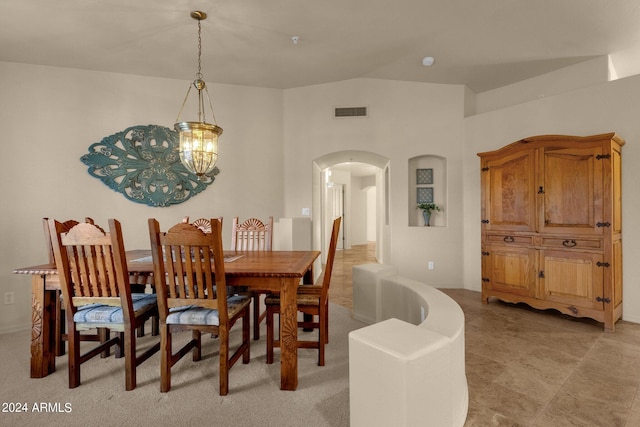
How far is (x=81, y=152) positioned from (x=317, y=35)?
310 centimetres

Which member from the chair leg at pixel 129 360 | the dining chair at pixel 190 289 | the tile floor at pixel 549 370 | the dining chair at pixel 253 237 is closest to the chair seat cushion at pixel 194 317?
the dining chair at pixel 190 289

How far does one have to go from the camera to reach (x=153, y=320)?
288cm

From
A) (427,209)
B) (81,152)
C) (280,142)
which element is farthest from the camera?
(280,142)

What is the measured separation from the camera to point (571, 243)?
3.11 m

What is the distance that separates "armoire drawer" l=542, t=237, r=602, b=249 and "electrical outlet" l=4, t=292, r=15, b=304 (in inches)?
225

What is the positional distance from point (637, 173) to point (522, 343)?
2144 millimetres

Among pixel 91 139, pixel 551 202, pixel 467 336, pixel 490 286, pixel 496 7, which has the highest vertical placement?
pixel 496 7

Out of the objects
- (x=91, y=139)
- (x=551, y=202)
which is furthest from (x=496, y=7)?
(x=91, y=139)

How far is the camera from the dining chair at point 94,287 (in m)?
1.94

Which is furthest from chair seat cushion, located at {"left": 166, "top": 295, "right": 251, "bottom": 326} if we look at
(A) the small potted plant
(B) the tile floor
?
(A) the small potted plant

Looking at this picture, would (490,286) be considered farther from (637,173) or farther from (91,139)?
(91,139)

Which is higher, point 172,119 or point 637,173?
point 172,119

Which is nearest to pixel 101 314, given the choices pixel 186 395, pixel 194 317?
pixel 194 317

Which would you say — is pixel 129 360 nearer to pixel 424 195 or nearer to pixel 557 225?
pixel 557 225
